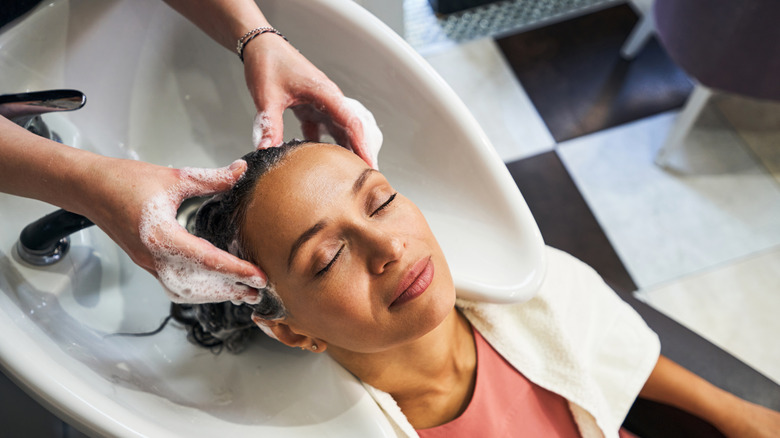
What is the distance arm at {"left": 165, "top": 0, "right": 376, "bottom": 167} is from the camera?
986 millimetres

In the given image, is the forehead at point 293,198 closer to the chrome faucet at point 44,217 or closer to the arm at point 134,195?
the arm at point 134,195

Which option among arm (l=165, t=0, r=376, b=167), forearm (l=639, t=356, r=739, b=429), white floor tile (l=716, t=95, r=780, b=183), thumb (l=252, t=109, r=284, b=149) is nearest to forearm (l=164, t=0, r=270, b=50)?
arm (l=165, t=0, r=376, b=167)

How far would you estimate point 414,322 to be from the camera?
2.85ft

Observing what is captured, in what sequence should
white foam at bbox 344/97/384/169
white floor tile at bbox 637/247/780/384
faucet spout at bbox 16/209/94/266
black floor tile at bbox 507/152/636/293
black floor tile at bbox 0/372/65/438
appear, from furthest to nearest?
black floor tile at bbox 507/152/636/293, white floor tile at bbox 637/247/780/384, black floor tile at bbox 0/372/65/438, white foam at bbox 344/97/384/169, faucet spout at bbox 16/209/94/266

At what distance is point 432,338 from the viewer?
1.04m

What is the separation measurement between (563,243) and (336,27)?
1.15 meters

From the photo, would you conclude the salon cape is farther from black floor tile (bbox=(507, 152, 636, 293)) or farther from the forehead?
black floor tile (bbox=(507, 152, 636, 293))

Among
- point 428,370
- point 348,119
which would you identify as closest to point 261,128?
point 348,119

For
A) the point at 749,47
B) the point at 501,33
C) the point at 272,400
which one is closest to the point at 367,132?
the point at 272,400

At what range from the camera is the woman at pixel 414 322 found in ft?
2.76

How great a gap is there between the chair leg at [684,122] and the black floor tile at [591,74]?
16cm

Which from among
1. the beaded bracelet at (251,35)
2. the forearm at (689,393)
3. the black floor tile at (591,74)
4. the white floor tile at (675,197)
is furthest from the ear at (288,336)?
the black floor tile at (591,74)

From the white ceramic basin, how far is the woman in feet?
0.25

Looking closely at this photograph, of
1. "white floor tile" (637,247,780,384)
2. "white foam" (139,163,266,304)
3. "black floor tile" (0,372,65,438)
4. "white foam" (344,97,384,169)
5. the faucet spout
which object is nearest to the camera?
"white foam" (139,163,266,304)
